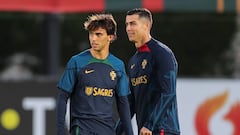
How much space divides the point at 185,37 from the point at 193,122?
366 inches

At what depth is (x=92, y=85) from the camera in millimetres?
7258

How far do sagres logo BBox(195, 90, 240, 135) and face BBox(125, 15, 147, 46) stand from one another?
4372 millimetres

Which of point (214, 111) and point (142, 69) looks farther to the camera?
point (214, 111)

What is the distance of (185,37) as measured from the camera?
21.2m

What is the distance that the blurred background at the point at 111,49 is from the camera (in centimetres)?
1181

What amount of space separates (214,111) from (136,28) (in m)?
4.54

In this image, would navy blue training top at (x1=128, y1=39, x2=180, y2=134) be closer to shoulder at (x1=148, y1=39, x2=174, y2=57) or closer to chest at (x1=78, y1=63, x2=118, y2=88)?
shoulder at (x1=148, y1=39, x2=174, y2=57)

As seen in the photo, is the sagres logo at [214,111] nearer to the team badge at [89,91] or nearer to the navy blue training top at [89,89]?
the navy blue training top at [89,89]

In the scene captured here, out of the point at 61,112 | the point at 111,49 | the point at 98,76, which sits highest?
the point at 98,76

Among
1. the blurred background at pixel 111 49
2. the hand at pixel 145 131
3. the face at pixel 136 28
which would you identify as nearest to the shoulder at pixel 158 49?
the face at pixel 136 28

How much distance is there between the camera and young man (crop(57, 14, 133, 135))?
285 inches

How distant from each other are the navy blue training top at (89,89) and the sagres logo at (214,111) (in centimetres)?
481

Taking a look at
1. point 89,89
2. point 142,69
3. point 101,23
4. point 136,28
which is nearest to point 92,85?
point 89,89

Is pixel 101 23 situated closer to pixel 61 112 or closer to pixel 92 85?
pixel 92 85
